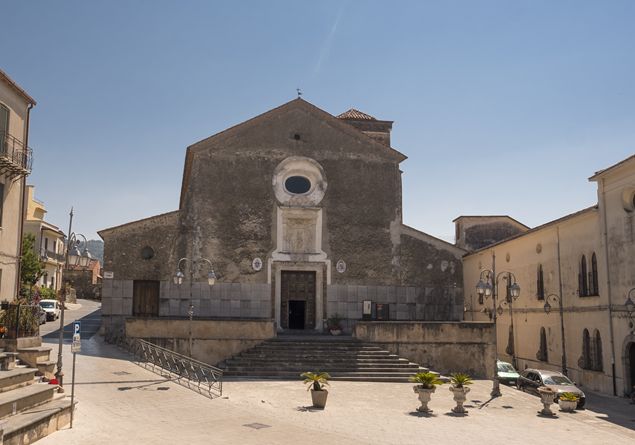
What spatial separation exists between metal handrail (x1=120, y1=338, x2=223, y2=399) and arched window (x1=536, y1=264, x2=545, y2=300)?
61.3 feet

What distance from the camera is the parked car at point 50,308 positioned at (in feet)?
133

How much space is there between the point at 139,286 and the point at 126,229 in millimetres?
2879

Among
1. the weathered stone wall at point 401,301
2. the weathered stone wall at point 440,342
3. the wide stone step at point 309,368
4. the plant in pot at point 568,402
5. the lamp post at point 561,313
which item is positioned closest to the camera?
the plant in pot at point 568,402

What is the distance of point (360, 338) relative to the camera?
27188mm

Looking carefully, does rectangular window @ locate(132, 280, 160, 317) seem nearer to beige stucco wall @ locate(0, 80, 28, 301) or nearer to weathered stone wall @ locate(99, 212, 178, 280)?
weathered stone wall @ locate(99, 212, 178, 280)

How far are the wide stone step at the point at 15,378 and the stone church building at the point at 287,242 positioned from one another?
45.3ft

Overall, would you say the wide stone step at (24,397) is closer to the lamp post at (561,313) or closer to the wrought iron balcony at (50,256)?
the lamp post at (561,313)

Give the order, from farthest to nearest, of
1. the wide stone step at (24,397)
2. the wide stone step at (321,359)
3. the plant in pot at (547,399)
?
the wide stone step at (321,359), the plant in pot at (547,399), the wide stone step at (24,397)

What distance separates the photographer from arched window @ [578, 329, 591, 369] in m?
28.2

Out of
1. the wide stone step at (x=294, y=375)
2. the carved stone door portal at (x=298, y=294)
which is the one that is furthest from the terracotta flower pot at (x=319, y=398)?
the carved stone door portal at (x=298, y=294)

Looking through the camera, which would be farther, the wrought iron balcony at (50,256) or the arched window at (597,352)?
the wrought iron balcony at (50,256)

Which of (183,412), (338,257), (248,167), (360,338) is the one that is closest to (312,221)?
(338,257)

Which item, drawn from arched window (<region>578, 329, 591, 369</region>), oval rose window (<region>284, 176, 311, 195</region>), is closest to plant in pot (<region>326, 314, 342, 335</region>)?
oval rose window (<region>284, 176, 311, 195</region>)

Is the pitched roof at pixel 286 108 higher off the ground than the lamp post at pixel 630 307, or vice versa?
the pitched roof at pixel 286 108
